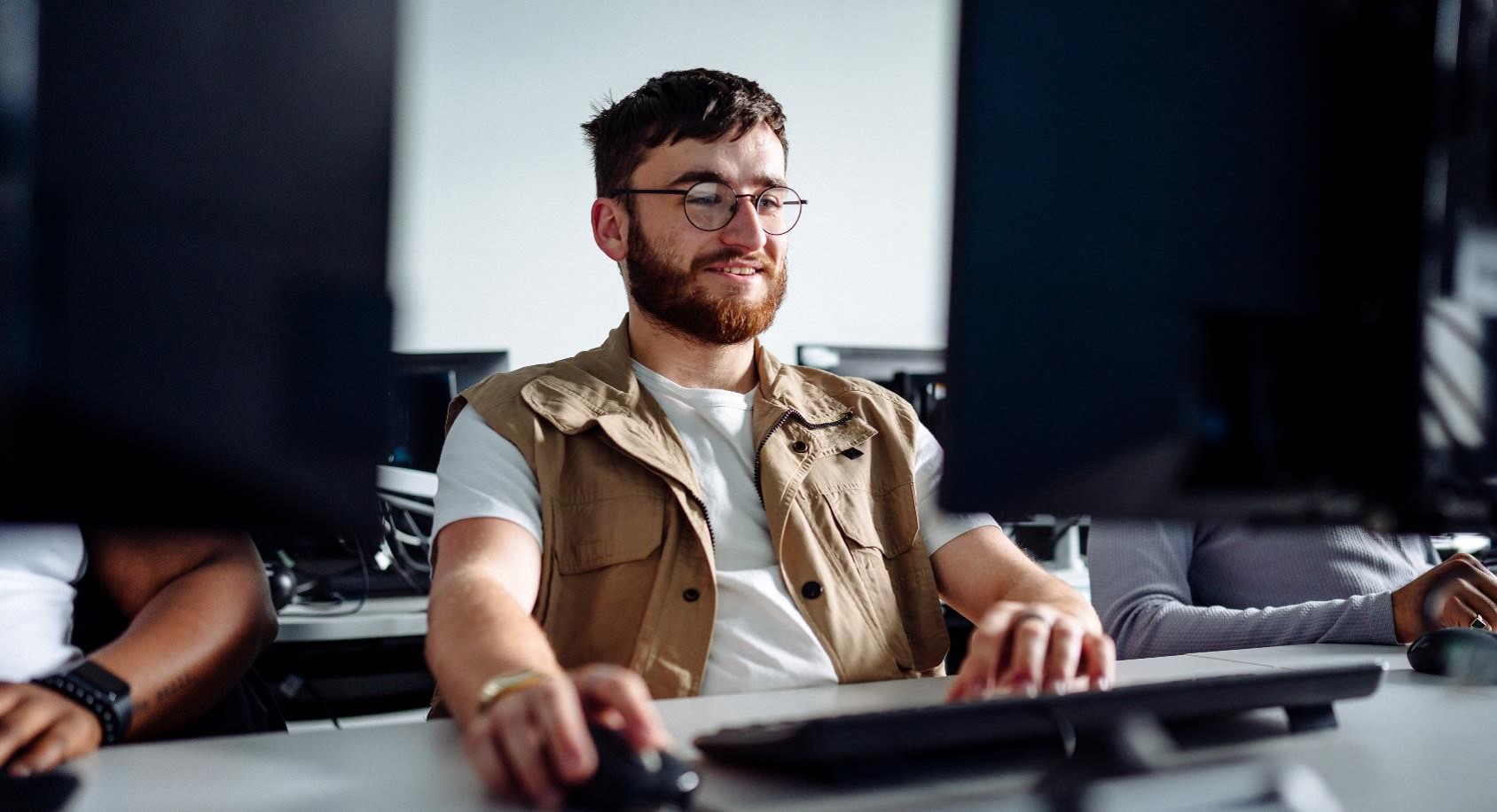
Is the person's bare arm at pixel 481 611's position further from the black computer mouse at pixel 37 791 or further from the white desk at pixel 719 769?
the black computer mouse at pixel 37 791

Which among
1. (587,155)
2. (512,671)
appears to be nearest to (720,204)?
(512,671)

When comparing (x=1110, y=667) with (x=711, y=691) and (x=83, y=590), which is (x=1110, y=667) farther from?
(x=83, y=590)

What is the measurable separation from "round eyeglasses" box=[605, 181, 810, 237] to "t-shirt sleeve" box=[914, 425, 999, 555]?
1.23 ft

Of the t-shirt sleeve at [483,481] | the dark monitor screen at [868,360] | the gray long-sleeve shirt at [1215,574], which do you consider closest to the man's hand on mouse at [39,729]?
the t-shirt sleeve at [483,481]

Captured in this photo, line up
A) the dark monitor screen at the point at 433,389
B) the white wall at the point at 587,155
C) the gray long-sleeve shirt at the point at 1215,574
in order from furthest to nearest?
the white wall at the point at 587,155, the dark monitor screen at the point at 433,389, the gray long-sleeve shirt at the point at 1215,574

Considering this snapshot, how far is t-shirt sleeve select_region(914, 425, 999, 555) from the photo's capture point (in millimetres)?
1467

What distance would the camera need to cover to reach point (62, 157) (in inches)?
20.6

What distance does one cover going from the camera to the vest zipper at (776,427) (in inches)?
57.2

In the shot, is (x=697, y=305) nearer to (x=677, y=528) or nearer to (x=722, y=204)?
(x=722, y=204)

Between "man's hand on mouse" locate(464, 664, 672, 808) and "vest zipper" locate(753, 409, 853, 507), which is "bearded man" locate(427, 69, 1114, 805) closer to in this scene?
"vest zipper" locate(753, 409, 853, 507)

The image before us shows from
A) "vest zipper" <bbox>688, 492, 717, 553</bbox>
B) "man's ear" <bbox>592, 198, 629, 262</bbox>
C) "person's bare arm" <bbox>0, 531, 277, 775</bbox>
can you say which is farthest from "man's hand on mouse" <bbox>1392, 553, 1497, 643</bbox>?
"person's bare arm" <bbox>0, 531, 277, 775</bbox>

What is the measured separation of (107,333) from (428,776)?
0.33 meters

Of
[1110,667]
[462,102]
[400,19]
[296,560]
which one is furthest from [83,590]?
[462,102]

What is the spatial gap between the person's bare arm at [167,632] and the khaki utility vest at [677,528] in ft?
1.17
